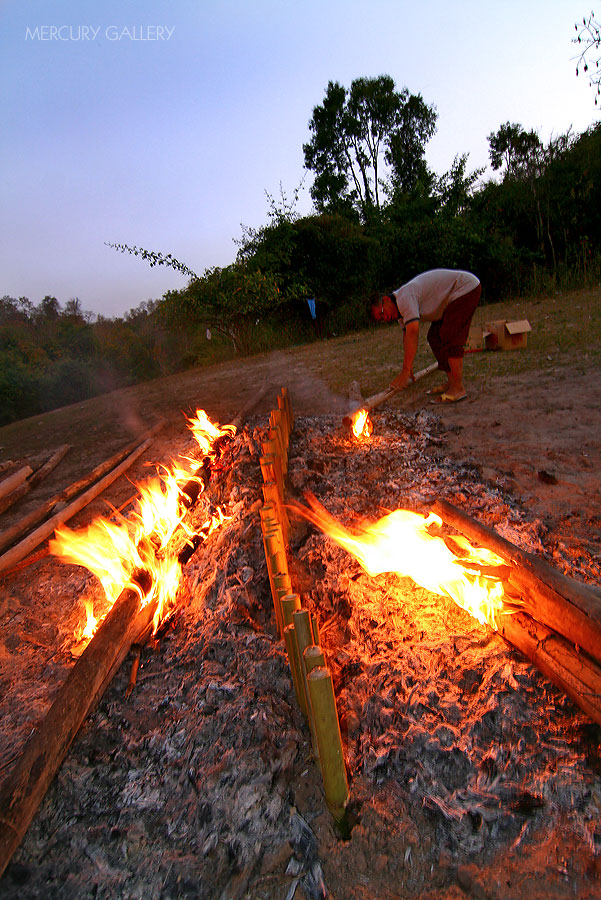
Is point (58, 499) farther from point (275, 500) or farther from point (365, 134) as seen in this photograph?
point (365, 134)

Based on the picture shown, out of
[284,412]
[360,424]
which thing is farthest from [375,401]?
[284,412]

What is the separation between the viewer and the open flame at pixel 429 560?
5.33 ft

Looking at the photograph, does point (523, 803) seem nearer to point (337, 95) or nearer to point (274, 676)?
point (274, 676)

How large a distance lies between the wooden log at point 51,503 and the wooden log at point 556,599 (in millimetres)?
3221

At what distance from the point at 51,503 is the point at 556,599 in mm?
3717

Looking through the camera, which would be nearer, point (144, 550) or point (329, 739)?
point (329, 739)

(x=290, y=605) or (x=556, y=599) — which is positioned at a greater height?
(x=290, y=605)

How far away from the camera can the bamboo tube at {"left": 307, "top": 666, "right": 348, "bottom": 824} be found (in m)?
1.12

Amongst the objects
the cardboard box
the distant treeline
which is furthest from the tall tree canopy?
the cardboard box

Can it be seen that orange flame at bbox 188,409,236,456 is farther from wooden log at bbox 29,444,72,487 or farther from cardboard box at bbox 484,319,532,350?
cardboard box at bbox 484,319,532,350

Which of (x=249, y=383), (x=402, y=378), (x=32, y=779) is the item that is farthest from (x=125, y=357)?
(x=32, y=779)

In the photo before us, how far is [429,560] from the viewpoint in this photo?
1907 mm

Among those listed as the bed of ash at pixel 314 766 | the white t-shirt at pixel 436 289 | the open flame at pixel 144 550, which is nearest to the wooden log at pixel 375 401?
the white t-shirt at pixel 436 289

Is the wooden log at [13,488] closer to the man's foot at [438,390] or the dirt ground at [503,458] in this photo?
the dirt ground at [503,458]
